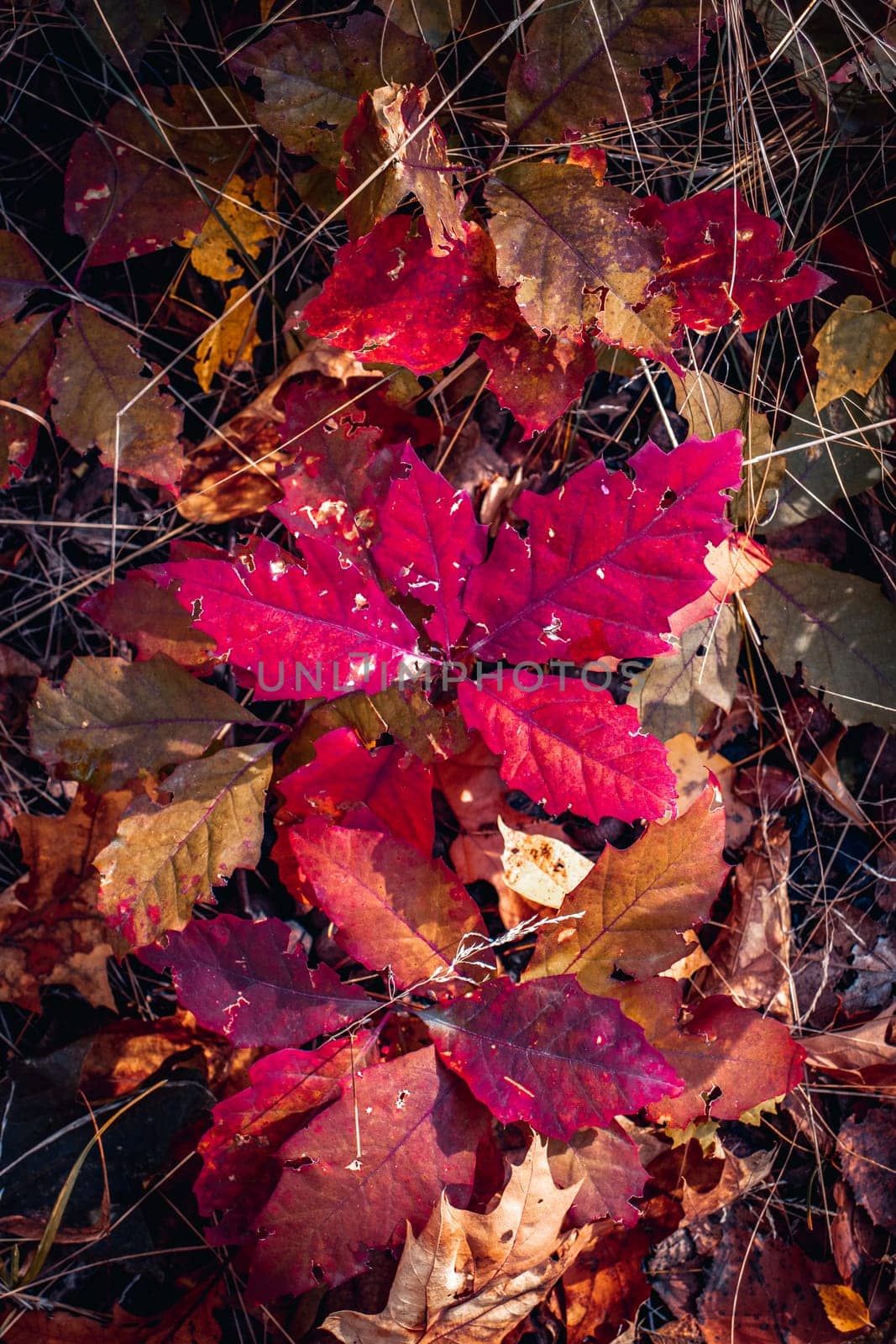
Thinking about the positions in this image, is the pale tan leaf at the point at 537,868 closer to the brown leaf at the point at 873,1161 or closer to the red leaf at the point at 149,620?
the red leaf at the point at 149,620

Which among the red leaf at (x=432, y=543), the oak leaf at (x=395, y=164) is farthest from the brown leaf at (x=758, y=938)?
the oak leaf at (x=395, y=164)

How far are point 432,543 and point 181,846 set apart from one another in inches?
24.5

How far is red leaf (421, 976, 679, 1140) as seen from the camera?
4.20ft

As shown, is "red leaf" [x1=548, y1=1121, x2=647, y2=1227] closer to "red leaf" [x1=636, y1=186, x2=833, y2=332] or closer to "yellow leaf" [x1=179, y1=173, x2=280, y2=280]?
"red leaf" [x1=636, y1=186, x2=833, y2=332]

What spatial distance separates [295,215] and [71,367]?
19.8 inches

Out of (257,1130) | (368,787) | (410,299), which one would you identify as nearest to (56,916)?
(257,1130)

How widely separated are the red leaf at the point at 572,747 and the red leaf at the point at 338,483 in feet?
1.07

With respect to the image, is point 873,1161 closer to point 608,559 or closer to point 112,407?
point 608,559

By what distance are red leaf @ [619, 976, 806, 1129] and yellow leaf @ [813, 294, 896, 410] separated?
1078mm

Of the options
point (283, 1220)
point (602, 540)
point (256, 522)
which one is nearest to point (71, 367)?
point (256, 522)

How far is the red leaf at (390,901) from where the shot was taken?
4.48ft

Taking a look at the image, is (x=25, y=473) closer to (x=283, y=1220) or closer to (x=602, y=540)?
(x=602, y=540)

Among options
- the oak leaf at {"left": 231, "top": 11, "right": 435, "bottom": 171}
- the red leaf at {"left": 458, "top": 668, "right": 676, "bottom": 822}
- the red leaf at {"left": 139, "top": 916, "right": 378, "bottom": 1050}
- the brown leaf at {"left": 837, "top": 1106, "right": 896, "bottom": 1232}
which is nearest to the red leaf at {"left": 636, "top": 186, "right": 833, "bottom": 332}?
the oak leaf at {"left": 231, "top": 11, "right": 435, "bottom": 171}

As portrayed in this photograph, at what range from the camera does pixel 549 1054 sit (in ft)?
4.34
